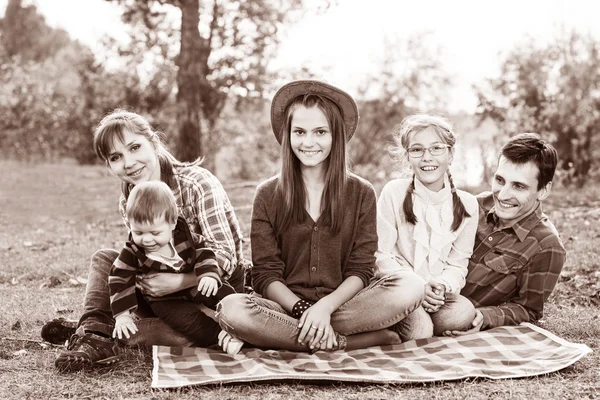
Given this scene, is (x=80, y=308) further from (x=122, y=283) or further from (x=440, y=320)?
(x=440, y=320)

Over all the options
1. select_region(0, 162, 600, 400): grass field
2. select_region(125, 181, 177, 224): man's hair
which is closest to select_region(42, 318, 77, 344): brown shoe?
select_region(0, 162, 600, 400): grass field

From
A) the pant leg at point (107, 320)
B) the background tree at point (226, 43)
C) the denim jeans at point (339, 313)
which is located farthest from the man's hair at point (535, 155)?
the background tree at point (226, 43)

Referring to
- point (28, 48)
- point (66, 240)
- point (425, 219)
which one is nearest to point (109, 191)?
point (66, 240)

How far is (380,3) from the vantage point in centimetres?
1527

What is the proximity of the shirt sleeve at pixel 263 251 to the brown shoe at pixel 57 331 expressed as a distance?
3.24ft

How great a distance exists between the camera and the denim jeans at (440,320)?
138 inches

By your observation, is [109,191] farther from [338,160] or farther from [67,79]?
[67,79]

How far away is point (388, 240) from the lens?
12.3 ft

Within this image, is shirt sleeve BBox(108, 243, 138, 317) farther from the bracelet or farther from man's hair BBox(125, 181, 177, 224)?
the bracelet

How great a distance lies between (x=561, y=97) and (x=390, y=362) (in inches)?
350

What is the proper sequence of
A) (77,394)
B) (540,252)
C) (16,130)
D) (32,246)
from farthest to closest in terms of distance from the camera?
(16,130) < (32,246) < (540,252) < (77,394)

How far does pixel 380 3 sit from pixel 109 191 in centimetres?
760

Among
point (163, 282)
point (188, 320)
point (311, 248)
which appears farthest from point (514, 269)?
point (163, 282)

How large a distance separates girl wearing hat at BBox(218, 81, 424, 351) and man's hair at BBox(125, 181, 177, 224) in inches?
20.8
